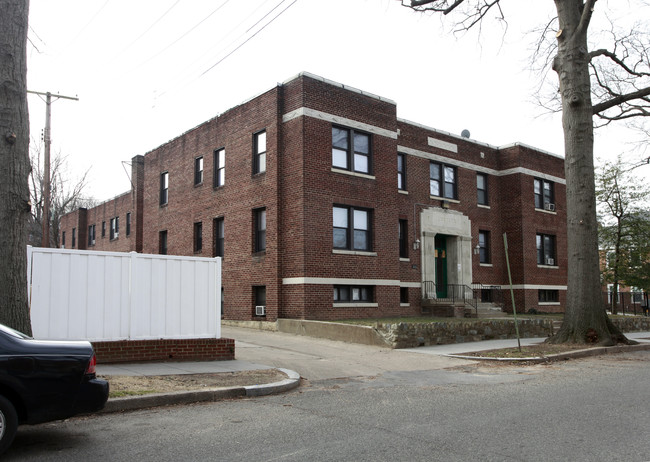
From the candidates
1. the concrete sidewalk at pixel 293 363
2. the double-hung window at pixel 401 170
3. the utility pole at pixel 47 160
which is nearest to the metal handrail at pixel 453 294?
the double-hung window at pixel 401 170

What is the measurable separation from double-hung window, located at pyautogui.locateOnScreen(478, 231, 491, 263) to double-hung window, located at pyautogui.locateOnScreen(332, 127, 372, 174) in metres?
8.77

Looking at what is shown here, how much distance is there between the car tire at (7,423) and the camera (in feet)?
16.9

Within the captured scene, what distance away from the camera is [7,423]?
518cm

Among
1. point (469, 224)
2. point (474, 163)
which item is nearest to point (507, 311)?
point (469, 224)

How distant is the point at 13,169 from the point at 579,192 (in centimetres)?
1448

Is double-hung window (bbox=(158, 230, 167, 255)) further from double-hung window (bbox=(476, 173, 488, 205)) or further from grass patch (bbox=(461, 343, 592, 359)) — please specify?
grass patch (bbox=(461, 343, 592, 359))

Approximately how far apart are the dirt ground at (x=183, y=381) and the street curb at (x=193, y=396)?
0.81ft

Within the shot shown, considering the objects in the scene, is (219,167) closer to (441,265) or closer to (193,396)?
(441,265)

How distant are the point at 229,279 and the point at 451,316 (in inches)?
349

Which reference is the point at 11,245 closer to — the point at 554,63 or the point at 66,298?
the point at 66,298

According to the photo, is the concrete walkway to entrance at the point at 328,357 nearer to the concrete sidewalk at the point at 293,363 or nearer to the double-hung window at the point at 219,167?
the concrete sidewalk at the point at 293,363

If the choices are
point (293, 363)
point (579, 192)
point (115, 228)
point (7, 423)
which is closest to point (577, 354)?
point (579, 192)

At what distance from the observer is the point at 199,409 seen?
7684mm

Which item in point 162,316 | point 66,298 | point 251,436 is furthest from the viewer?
point 162,316
